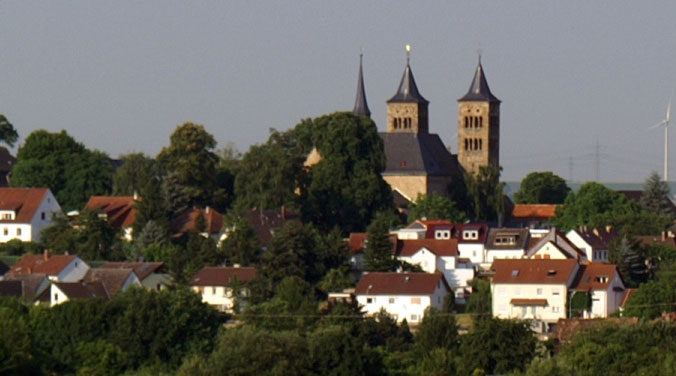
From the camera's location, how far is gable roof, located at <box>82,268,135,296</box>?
73062 millimetres

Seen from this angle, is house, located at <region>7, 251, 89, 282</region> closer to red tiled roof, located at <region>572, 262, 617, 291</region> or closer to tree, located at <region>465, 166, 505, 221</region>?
red tiled roof, located at <region>572, 262, 617, 291</region>

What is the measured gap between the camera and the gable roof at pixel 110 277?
73.1m

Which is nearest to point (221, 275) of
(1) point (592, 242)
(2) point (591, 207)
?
(1) point (592, 242)

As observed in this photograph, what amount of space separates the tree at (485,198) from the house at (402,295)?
82.3 ft

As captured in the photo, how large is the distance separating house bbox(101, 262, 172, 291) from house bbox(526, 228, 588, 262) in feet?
43.9

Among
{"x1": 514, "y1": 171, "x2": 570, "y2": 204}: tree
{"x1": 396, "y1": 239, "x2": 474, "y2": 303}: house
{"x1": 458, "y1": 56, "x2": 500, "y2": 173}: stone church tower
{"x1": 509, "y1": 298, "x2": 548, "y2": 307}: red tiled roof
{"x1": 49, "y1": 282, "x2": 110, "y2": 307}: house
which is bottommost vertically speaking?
{"x1": 49, "y1": 282, "x2": 110, "y2": 307}: house

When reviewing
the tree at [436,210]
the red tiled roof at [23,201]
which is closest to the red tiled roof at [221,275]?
the red tiled roof at [23,201]

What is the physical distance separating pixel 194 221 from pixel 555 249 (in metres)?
13.9

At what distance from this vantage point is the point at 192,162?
88.2 meters

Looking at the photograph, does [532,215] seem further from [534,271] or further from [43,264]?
[43,264]

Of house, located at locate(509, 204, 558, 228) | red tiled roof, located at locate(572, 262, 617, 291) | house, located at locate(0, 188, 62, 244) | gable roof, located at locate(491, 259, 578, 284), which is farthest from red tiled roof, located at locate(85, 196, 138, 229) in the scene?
house, located at locate(509, 204, 558, 228)

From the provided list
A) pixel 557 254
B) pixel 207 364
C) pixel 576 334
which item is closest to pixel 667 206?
pixel 557 254

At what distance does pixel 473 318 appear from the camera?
70.3m

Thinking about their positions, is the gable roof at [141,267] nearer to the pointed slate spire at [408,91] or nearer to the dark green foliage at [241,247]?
the dark green foliage at [241,247]
